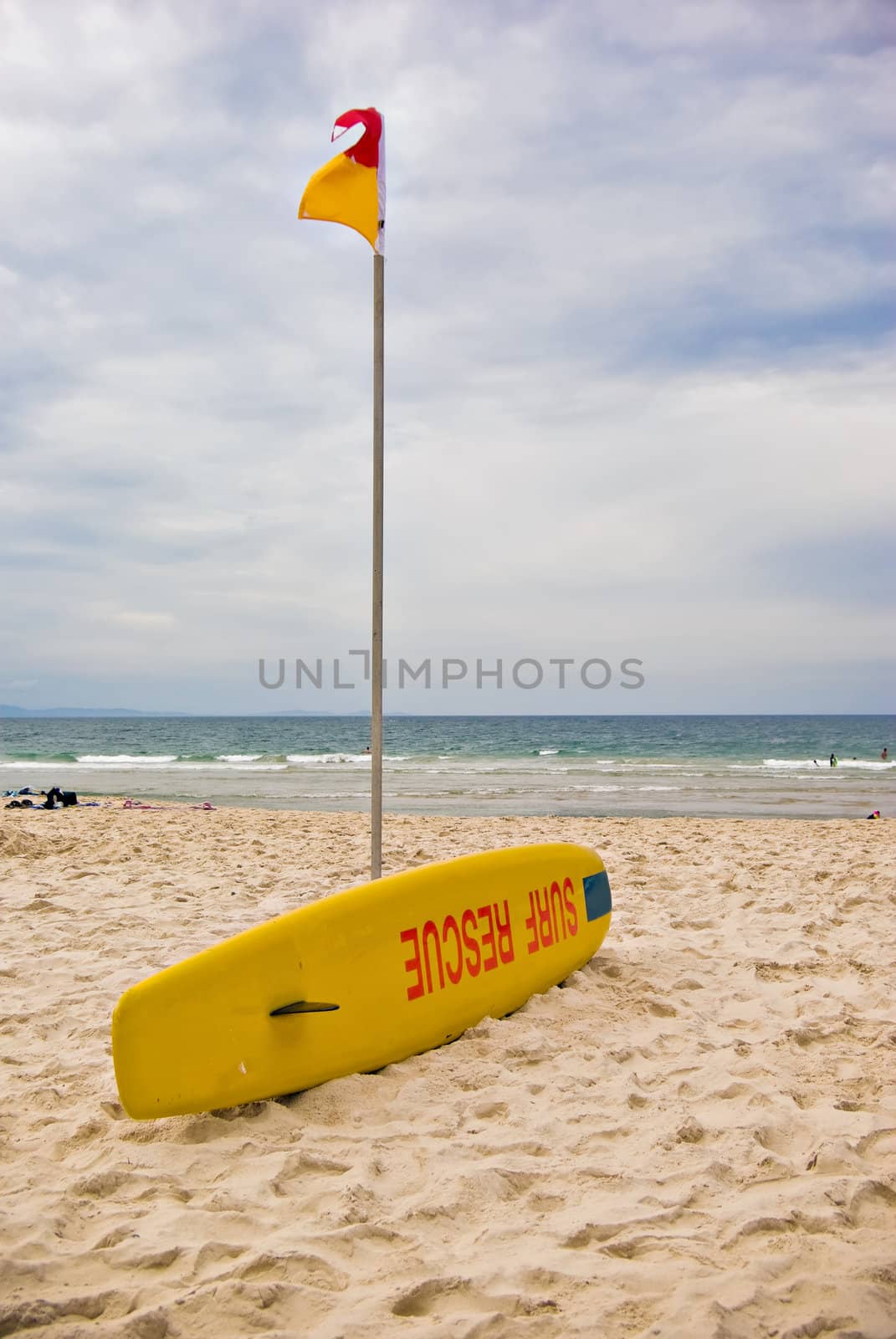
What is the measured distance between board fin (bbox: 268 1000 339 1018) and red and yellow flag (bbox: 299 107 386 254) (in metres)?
3.27

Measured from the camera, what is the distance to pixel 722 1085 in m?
2.70

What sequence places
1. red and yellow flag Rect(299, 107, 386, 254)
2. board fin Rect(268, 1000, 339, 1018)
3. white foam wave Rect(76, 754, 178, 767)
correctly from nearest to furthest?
board fin Rect(268, 1000, 339, 1018), red and yellow flag Rect(299, 107, 386, 254), white foam wave Rect(76, 754, 178, 767)

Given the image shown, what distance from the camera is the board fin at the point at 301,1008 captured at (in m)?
2.62

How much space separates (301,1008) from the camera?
2.64m

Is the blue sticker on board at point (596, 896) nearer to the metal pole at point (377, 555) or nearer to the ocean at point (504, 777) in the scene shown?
the metal pole at point (377, 555)

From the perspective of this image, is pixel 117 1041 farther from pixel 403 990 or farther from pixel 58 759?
Result: pixel 58 759

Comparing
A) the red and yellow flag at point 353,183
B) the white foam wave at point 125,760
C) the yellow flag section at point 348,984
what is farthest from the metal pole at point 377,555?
the white foam wave at point 125,760

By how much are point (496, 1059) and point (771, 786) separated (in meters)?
14.7

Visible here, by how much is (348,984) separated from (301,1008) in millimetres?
224

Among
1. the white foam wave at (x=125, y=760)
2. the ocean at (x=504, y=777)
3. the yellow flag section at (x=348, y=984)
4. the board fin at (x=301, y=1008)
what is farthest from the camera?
the white foam wave at (x=125, y=760)

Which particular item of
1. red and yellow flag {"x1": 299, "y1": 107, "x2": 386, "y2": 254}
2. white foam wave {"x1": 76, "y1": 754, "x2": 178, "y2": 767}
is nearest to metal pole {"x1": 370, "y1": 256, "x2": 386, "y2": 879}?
red and yellow flag {"x1": 299, "y1": 107, "x2": 386, "y2": 254}

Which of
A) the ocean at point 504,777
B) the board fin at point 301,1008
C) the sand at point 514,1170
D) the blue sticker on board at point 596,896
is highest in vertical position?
the blue sticker on board at point 596,896

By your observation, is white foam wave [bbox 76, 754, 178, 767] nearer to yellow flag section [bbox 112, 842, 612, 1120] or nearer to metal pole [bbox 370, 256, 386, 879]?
metal pole [bbox 370, 256, 386, 879]

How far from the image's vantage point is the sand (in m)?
→ 1.71
